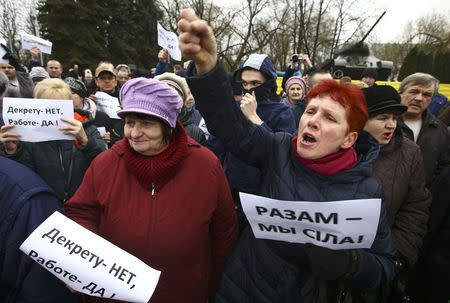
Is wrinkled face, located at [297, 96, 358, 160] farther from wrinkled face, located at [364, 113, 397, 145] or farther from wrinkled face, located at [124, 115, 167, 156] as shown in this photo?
wrinkled face, located at [364, 113, 397, 145]

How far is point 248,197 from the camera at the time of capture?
1.36m

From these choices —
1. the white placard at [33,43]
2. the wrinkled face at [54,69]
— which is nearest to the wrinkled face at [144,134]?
the wrinkled face at [54,69]

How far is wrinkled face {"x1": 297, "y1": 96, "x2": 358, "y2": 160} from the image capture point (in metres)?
1.56

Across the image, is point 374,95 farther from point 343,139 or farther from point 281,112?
point 343,139

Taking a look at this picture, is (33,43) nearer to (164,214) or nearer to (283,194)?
(164,214)

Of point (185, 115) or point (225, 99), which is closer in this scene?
point (225, 99)

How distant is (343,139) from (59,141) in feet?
6.21

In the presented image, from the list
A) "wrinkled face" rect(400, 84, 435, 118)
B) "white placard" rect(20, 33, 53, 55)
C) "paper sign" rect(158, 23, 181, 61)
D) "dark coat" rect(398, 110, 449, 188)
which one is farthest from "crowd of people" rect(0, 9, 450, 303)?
"white placard" rect(20, 33, 53, 55)

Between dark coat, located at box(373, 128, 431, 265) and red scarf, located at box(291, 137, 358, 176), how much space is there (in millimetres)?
823

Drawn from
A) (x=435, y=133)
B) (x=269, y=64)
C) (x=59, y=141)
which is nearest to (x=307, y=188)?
(x=269, y=64)

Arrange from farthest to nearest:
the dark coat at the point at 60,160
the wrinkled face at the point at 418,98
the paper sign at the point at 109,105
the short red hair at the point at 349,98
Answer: the paper sign at the point at 109,105 < the wrinkled face at the point at 418,98 < the dark coat at the point at 60,160 < the short red hair at the point at 349,98

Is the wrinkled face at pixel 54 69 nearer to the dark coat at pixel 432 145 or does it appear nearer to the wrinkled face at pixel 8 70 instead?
the wrinkled face at pixel 8 70

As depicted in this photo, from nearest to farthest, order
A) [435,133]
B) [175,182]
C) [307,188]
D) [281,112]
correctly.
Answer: [307,188] → [175,182] → [281,112] → [435,133]

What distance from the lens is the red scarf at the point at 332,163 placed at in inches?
60.3
